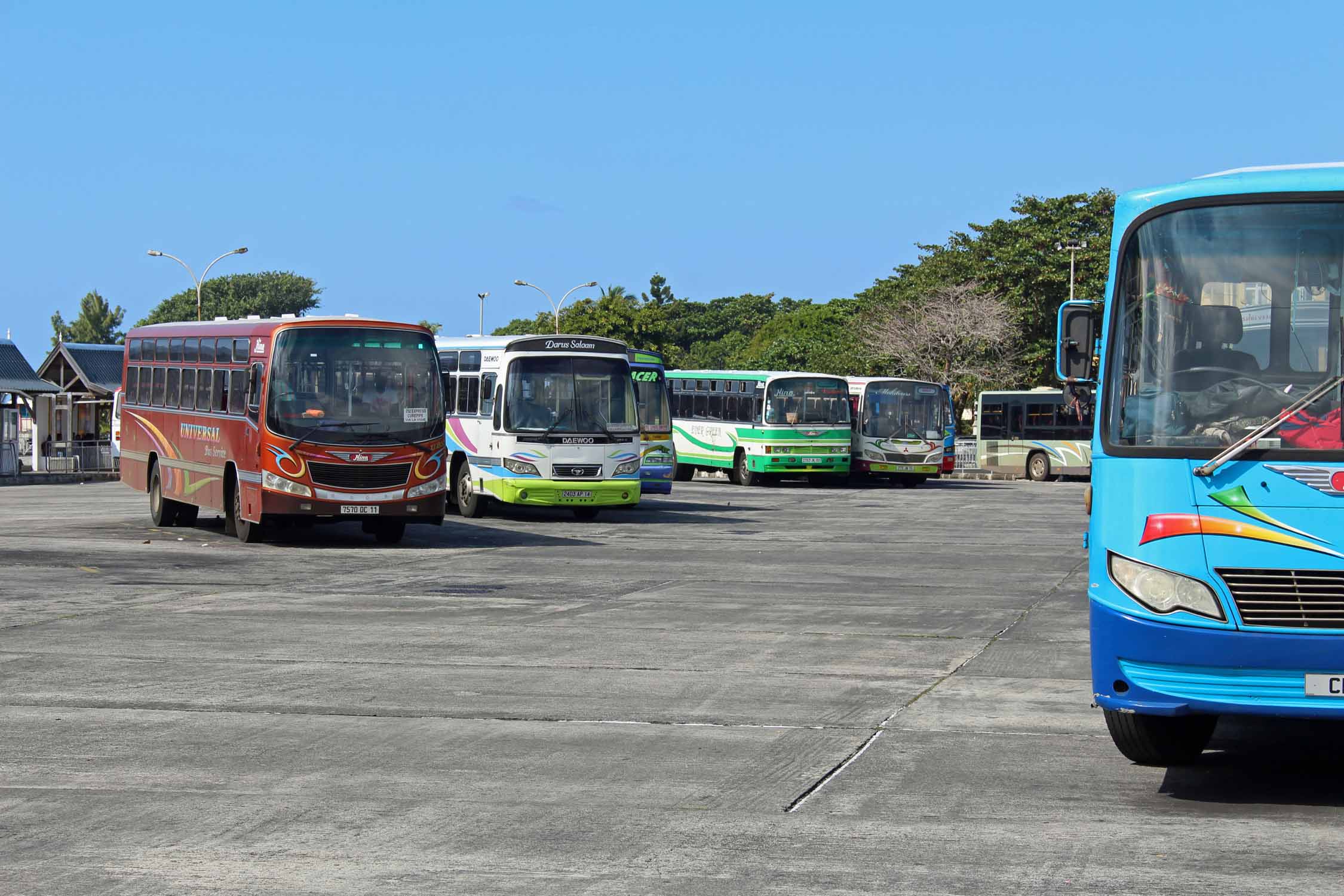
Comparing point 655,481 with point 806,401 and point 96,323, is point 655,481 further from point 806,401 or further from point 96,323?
point 96,323

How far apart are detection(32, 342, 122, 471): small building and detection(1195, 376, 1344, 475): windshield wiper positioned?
48610mm

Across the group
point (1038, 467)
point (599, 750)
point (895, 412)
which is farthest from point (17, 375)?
point (599, 750)

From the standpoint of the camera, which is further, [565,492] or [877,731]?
[565,492]

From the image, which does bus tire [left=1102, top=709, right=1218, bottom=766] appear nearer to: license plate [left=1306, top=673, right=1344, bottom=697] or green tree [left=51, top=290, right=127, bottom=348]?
license plate [left=1306, top=673, right=1344, bottom=697]

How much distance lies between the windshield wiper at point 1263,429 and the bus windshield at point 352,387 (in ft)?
51.8

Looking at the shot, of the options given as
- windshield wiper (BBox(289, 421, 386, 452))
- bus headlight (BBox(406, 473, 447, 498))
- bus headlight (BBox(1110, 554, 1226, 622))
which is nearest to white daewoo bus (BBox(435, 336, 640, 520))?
bus headlight (BBox(406, 473, 447, 498))

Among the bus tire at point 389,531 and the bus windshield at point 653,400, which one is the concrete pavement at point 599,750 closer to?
the bus tire at point 389,531

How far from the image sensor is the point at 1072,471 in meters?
51.2

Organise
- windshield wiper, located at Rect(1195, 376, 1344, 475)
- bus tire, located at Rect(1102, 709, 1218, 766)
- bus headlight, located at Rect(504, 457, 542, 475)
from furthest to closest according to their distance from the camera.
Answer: bus headlight, located at Rect(504, 457, 542, 475) → bus tire, located at Rect(1102, 709, 1218, 766) → windshield wiper, located at Rect(1195, 376, 1344, 475)

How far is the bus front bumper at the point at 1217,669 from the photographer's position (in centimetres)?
718

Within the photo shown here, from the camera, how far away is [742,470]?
1751 inches

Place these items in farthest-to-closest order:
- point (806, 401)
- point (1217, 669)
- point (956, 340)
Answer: point (956, 340) → point (806, 401) → point (1217, 669)

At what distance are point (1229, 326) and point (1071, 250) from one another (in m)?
59.6

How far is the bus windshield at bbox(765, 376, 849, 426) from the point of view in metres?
42.8
